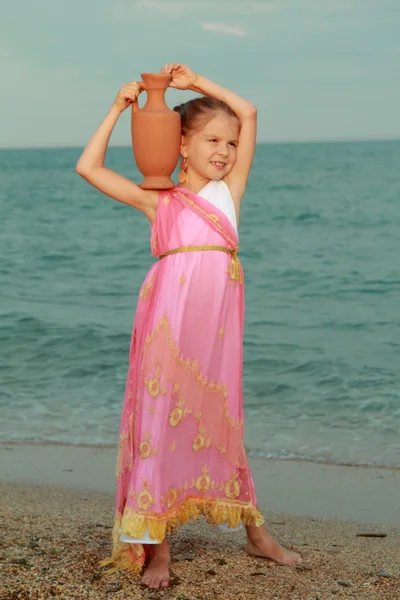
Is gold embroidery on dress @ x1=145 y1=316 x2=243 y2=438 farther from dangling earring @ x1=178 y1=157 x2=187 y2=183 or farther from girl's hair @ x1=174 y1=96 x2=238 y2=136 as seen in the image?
girl's hair @ x1=174 y1=96 x2=238 y2=136

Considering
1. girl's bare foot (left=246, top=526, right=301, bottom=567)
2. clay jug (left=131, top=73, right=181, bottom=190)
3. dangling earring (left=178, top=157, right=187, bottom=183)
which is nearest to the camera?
clay jug (left=131, top=73, right=181, bottom=190)

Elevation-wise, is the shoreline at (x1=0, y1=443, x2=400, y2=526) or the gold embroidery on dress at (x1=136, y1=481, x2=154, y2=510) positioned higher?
the gold embroidery on dress at (x1=136, y1=481, x2=154, y2=510)

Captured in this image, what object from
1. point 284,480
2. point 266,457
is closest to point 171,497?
point 284,480

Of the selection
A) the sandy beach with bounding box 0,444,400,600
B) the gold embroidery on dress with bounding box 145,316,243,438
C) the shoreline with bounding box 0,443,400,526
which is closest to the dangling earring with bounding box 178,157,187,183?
the gold embroidery on dress with bounding box 145,316,243,438

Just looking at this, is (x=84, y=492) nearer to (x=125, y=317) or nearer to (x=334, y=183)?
(x=125, y=317)

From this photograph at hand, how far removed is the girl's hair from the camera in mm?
3516

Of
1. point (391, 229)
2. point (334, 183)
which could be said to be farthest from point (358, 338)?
point (334, 183)

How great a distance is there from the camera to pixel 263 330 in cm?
1028

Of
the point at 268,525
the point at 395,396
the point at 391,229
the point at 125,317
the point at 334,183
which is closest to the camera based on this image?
the point at 268,525

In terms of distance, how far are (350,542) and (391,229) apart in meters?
17.1

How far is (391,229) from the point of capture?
21.1m

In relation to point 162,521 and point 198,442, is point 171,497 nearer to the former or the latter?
point 162,521

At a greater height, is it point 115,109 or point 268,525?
point 115,109

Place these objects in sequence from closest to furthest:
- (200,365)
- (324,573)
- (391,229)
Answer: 1. (200,365)
2. (324,573)
3. (391,229)
